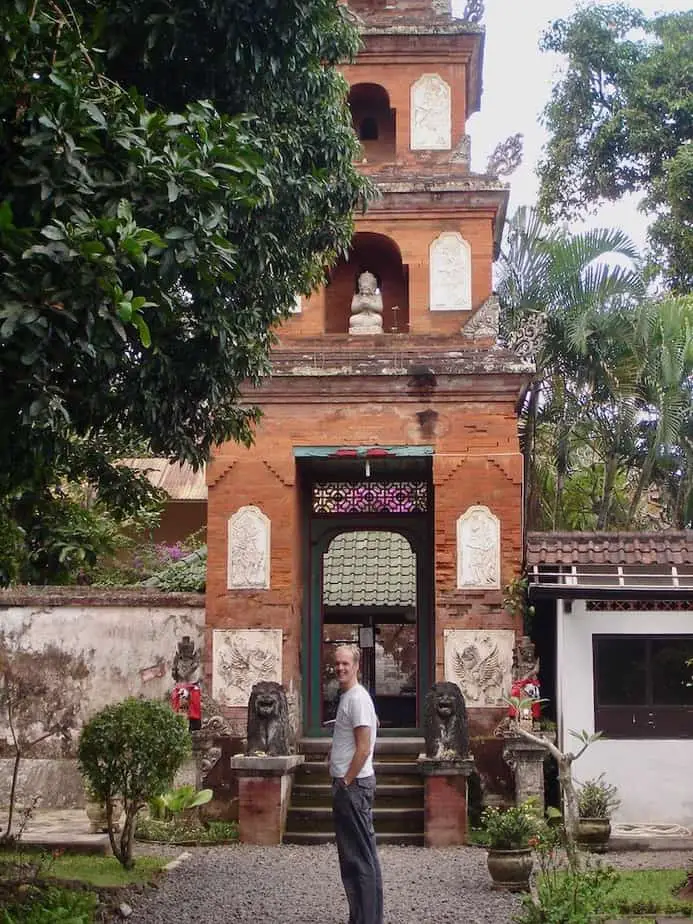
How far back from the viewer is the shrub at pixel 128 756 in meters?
9.53

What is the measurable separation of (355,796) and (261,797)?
5547mm

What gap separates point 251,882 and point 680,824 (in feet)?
17.6

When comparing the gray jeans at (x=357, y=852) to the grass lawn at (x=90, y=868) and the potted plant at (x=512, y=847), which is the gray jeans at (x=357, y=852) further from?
the grass lawn at (x=90, y=868)

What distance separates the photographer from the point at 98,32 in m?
7.08

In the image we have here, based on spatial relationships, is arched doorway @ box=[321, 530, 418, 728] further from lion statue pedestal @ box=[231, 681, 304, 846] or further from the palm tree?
lion statue pedestal @ box=[231, 681, 304, 846]

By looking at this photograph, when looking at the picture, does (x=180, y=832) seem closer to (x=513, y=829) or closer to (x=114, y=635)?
(x=114, y=635)

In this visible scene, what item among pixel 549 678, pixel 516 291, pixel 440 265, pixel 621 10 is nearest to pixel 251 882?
pixel 549 678

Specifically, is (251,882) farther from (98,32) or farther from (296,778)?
(98,32)

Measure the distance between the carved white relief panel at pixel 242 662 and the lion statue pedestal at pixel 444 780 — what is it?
2.49 metres

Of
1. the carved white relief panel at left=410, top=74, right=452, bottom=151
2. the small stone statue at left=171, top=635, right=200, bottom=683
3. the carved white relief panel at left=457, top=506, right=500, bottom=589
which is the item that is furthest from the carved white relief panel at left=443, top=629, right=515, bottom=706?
the carved white relief panel at left=410, top=74, right=452, bottom=151

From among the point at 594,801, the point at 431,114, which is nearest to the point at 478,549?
the point at 594,801

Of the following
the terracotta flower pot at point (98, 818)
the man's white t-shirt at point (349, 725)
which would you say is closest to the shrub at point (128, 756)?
the terracotta flower pot at point (98, 818)

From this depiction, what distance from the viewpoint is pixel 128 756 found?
376 inches

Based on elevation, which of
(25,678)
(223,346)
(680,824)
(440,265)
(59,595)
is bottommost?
(680,824)
